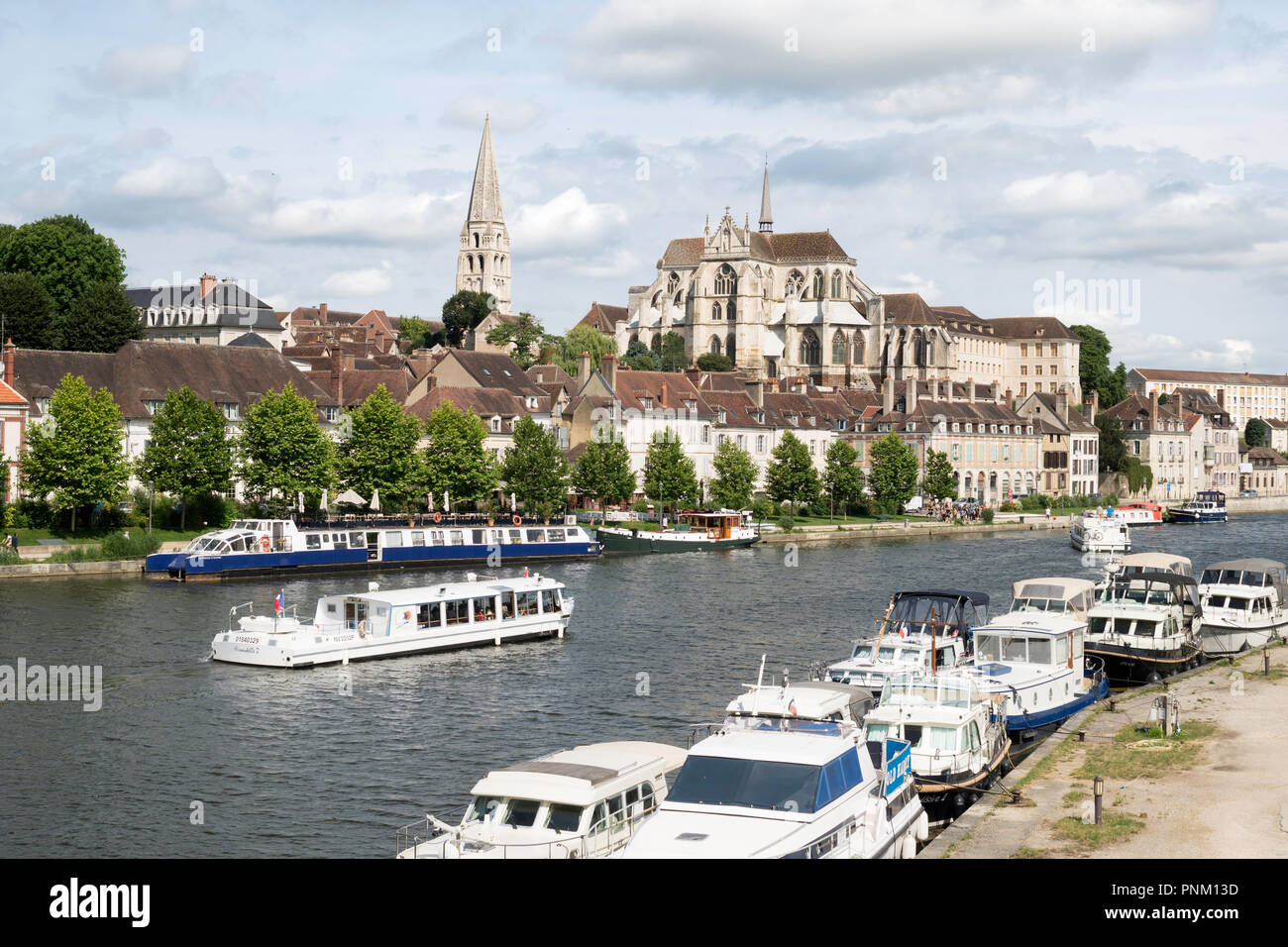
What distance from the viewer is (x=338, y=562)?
75.8 meters

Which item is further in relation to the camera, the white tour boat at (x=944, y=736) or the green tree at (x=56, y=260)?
the green tree at (x=56, y=260)

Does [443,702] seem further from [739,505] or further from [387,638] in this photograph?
[739,505]

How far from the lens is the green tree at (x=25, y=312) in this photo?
3927 inches

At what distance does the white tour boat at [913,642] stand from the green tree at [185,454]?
49.8m

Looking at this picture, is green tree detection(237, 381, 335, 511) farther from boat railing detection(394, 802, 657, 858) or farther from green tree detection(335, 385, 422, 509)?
boat railing detection(394, 802, 657, 858)

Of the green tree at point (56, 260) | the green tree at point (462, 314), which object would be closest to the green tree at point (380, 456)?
the green tree at point (56, 260)

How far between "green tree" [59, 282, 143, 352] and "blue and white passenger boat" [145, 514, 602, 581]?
3252cm

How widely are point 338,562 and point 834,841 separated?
58535 millimetres

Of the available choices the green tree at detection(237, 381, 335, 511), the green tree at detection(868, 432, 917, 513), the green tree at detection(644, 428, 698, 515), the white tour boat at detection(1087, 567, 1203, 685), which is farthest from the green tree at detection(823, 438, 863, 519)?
the white tour boat at detection(1087, 567, 1203, 685)

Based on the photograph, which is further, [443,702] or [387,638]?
[387,638]

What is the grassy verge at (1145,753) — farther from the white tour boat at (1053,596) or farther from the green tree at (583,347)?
the green tree at (583,347)

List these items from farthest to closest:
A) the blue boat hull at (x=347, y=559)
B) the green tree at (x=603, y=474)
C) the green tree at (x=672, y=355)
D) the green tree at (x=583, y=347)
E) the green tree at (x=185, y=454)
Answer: the green tree at (x=672, y=355)
the green tree at (x=583, y=347)
the green tree at (x=603, y=474)
the green tree at (x=185, y=454)
the blue boat hull at (x=347, y=559)
